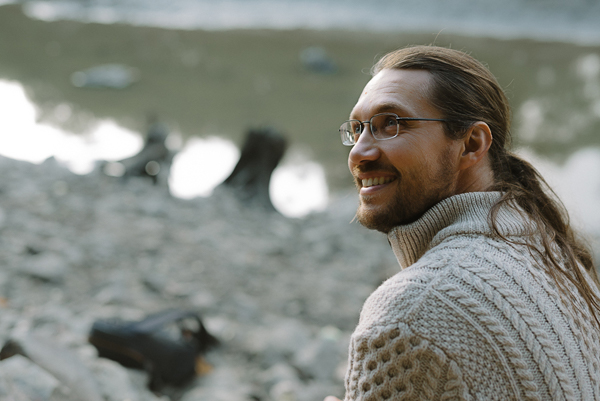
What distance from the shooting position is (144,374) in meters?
3.09

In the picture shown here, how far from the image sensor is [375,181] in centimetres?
185

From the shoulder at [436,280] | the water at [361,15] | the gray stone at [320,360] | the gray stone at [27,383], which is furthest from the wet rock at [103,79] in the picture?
the shoulder at [436,280]

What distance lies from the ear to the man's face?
0.09ft

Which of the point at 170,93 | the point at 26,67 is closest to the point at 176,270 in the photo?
the point at 170,93

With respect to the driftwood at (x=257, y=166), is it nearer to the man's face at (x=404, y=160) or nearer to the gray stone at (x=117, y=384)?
the gray stone at (x=117, y=384)

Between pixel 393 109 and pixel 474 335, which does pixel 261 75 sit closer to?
pixel 393 109

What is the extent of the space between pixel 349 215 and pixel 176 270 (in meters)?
3.34

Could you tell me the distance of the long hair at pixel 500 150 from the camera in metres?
1.66

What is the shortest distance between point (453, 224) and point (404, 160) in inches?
10.6

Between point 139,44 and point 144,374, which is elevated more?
point 139,44

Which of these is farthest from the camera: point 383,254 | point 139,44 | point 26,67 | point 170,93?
point 139,44

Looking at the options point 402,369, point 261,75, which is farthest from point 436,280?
point 261,75

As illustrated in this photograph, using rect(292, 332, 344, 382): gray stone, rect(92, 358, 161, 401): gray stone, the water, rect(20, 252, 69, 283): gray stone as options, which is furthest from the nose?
the water

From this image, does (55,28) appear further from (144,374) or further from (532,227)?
(532,227)
